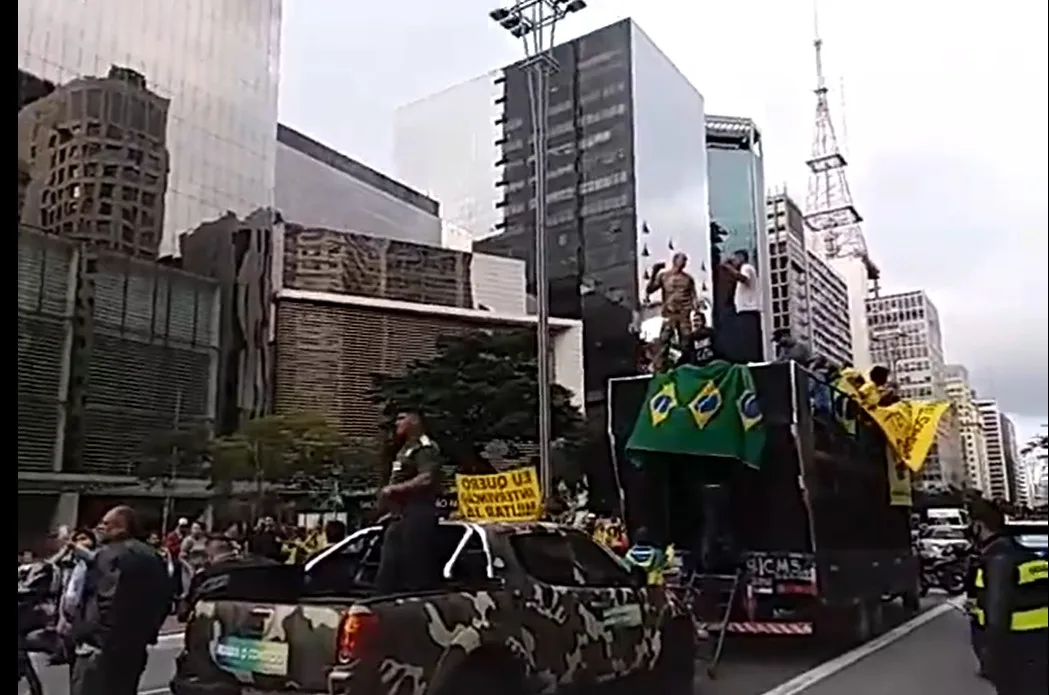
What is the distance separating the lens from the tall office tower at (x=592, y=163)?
23.1ft

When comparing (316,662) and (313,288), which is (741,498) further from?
(313,288)

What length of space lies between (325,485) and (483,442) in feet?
3.70

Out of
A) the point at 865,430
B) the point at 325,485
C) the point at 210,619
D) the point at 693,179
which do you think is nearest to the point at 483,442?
the point at 325,485

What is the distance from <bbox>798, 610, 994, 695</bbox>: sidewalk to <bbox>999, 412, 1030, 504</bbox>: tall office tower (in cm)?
71

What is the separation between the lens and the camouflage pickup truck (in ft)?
9.31

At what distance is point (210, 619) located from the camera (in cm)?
308

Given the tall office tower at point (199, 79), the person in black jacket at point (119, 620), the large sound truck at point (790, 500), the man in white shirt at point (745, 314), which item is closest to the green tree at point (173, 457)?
the tall office tower at point (199, 79)

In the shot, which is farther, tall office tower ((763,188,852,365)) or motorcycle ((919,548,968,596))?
tall office tower ((763,188,852,365))

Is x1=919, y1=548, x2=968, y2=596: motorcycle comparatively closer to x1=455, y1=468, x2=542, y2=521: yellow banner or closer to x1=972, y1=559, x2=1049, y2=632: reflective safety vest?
x1=972, y1=559, x2=1049, y2=632: reflective safety vest

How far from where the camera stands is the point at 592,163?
836cm

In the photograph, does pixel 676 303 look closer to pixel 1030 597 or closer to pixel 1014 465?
pixel 1014 465

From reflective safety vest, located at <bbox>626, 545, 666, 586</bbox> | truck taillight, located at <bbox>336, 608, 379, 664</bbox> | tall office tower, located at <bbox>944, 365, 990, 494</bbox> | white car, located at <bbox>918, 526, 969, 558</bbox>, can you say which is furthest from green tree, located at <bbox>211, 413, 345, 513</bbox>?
tall office tower, located at <bbox>944, 365, 990, 494</bbox>

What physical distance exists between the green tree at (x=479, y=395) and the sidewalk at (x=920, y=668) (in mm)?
2399

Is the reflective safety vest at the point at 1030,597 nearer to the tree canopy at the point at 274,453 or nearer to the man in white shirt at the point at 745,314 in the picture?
the man in white shirt at the point at 745,314
